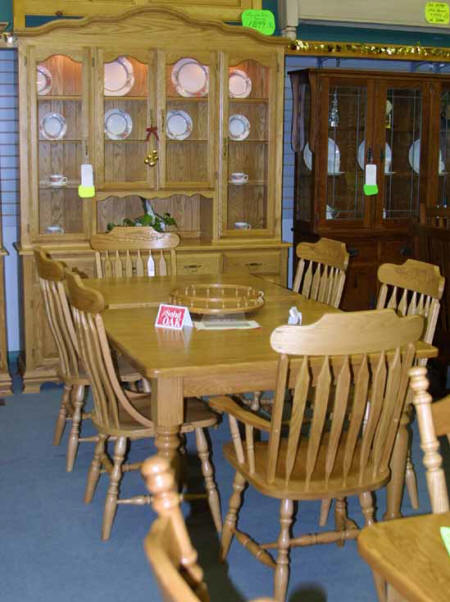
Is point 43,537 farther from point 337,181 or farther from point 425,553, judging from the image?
point 337,181

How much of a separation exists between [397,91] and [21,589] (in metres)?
3.99

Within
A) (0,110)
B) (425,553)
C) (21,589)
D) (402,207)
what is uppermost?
(0,110)

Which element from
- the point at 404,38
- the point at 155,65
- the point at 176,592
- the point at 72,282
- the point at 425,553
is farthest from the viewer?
the point at 404,38

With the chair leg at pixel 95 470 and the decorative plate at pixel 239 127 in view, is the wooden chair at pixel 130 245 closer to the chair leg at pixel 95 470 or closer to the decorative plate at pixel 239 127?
the decorative plate at pixel 239 127

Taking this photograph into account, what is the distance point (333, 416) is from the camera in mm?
2404

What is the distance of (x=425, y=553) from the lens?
1369 mm

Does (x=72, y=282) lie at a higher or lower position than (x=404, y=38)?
lower

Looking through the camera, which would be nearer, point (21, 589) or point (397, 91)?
point (21, 589)

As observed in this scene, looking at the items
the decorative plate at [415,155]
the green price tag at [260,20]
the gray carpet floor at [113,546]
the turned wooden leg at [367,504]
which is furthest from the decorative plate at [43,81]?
the turned wooden leg at [367,504]

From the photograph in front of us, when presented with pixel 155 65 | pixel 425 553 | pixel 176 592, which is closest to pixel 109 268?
pixel 155 65

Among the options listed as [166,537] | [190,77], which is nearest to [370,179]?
[190,77]

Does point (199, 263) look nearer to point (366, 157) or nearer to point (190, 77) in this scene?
point (190, 77)

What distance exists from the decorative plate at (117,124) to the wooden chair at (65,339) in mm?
1483

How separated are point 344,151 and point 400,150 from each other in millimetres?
421
